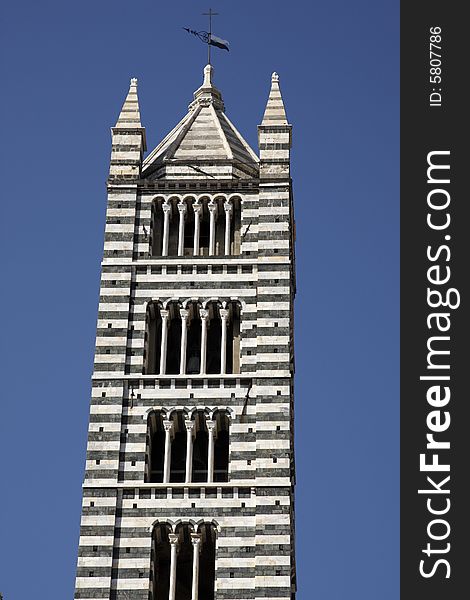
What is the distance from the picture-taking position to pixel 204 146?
137ft

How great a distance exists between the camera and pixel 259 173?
4056 cm

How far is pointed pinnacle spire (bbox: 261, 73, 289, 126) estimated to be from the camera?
136ft

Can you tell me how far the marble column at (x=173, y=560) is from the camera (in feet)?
114

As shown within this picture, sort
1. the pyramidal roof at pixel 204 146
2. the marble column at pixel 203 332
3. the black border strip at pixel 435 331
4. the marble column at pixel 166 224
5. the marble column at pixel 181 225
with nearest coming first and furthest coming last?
the black border strip at pixel 435 331
the marble column at pixel 203 332
the marble column at pixel 181 225
the marble column at pixel 166 224
the pyramidal roof at pixel 204 146

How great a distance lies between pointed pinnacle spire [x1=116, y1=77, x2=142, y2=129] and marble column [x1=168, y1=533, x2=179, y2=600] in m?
10.9

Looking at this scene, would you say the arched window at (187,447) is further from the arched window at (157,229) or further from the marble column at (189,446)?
the arched window at (157,229)

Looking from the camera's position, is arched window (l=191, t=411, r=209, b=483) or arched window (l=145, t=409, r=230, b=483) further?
arched window (l=191, t=411, r=209, b=483)

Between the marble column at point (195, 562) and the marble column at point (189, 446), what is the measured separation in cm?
134

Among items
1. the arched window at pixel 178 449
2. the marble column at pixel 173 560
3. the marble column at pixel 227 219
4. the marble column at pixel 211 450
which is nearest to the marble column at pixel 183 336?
the arched window at pixel 178 449

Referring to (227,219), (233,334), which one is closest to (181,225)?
(227,219)

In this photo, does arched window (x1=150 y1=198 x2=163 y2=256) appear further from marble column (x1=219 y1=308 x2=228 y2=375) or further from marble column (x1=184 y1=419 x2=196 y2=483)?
marble column (x1=184 y1=419 x2=196 y2=483)

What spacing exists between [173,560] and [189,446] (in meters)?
2.64

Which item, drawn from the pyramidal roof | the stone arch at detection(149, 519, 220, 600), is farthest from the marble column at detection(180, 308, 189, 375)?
the pyramidal roof

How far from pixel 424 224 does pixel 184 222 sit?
33.8 ft
